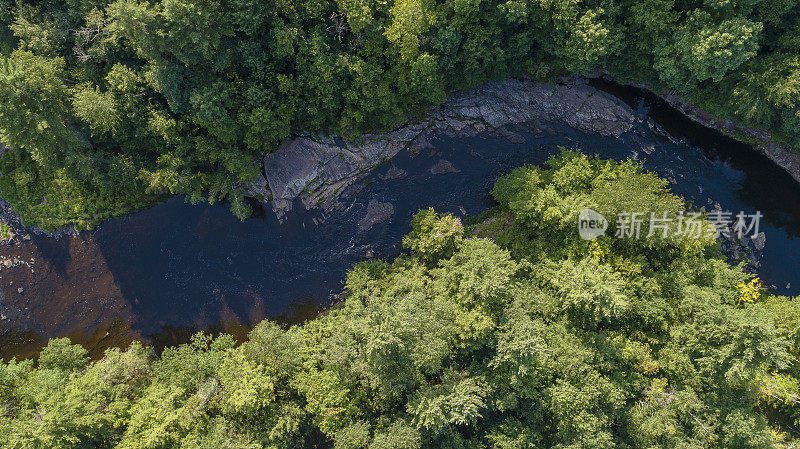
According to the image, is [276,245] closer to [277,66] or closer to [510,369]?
[277,66]

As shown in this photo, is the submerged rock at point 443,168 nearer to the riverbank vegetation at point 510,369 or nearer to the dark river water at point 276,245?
the dark river water at point 276,245

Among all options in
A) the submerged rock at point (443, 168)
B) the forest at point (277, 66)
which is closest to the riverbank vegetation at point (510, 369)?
the submerged rock at point (443, 168)

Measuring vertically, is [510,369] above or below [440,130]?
below

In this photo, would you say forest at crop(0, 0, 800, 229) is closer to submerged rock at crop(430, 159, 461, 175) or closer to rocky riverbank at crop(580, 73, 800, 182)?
rocky riverbank at crop(580, 73, 800, 182)

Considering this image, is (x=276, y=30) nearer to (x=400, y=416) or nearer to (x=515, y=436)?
(x=400, y=416)

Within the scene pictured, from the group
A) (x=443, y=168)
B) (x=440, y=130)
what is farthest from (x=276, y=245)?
(x=440, y=130)
